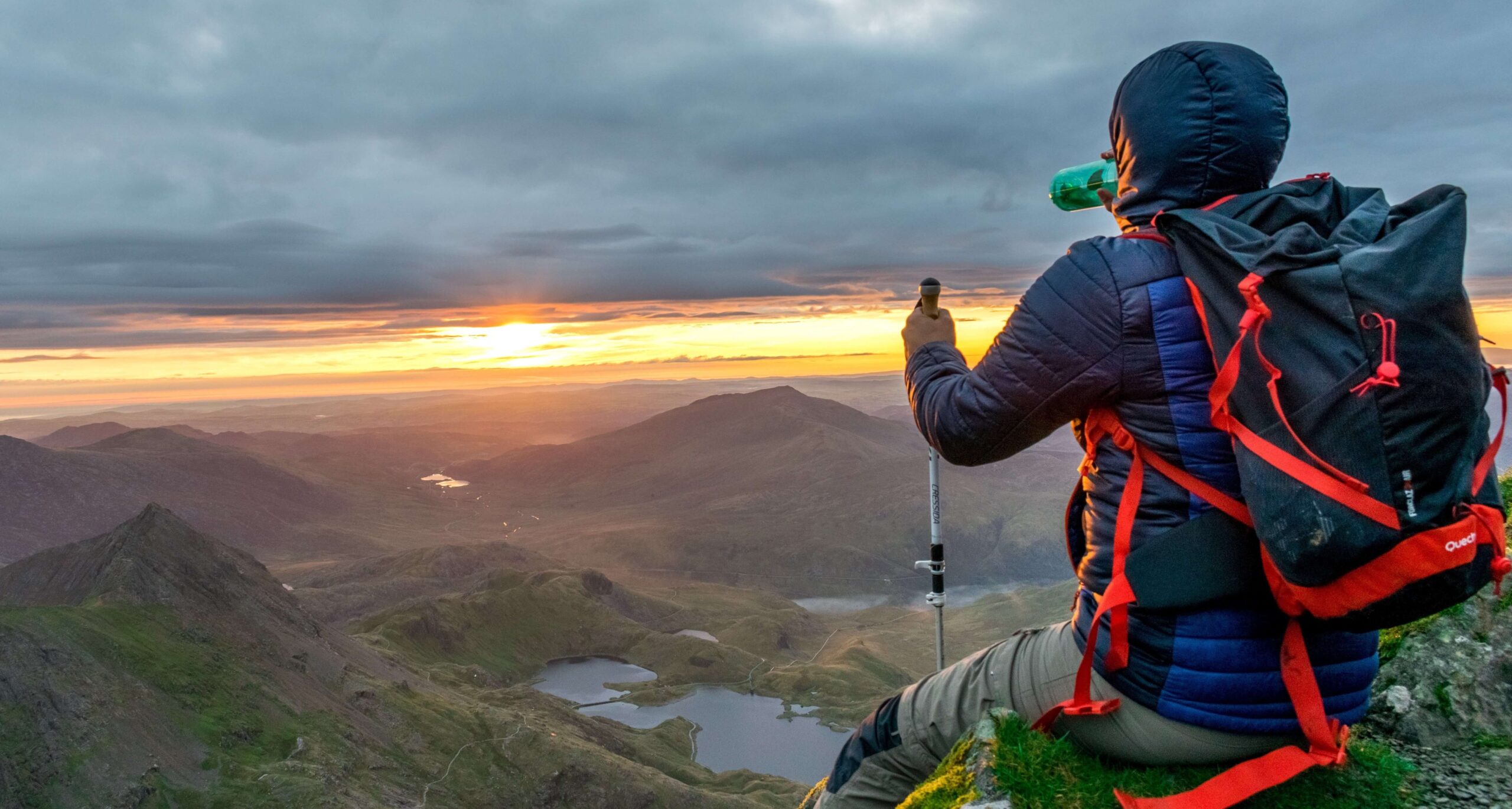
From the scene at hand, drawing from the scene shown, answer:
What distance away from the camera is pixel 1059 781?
4.78 meters

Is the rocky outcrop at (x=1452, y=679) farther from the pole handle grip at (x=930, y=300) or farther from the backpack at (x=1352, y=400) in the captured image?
the pole handle grip at (x=930, y=300)

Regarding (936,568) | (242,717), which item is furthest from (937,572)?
(242,717)

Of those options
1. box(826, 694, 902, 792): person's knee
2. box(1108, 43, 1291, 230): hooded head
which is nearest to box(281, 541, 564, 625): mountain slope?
box(826, 694, 902, 792): person's knee

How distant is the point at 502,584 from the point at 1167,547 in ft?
593

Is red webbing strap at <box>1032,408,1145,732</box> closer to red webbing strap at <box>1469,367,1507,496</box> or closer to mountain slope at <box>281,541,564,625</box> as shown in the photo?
red webbing strap at <box>1469,367,1507,496</box>

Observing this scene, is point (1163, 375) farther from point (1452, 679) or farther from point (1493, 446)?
point (1452, 679)

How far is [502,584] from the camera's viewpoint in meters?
174

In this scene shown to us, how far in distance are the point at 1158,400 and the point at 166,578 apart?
112325 mm

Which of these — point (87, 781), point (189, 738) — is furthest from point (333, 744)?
point (87, 781)

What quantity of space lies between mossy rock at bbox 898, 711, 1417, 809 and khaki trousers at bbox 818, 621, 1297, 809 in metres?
0.11

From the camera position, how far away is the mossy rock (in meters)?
4.68

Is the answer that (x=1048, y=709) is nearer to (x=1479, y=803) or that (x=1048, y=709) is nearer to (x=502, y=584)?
(x=1479, y=803)

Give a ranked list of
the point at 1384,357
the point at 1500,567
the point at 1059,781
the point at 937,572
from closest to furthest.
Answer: the point at 1384,357, the point at 1500,567, the point at 1059,781, the point at 937,572

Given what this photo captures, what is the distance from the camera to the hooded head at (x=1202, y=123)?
154 inches
